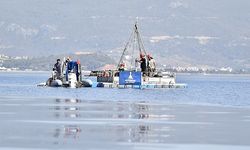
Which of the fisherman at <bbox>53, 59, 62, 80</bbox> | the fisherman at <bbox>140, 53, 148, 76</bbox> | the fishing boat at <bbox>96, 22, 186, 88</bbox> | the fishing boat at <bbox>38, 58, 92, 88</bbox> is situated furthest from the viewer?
the fisherman at <bbox>140, 53, 148, 76</bbox>

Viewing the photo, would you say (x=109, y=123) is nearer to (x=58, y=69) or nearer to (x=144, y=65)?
(x=58, y=69)

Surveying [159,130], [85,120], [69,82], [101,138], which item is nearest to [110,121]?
[85,120]

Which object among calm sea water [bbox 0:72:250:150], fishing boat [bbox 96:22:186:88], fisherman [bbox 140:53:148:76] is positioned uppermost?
fisherman [bbox 140:53:148:76]

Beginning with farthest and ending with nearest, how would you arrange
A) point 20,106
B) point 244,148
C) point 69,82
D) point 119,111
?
point 69,82 → point 20,106 → point 119,111 → point 244,148

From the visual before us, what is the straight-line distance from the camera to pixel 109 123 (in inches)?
1793

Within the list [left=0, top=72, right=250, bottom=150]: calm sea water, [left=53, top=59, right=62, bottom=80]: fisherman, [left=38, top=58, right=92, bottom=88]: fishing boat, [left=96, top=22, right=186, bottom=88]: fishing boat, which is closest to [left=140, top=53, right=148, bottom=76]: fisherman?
[left=96, top=22, right=186, bottom=88]: fishing boat

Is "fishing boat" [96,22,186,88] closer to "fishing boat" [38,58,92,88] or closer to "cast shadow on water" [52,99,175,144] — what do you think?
"fishing boat" [38,58,92,88]

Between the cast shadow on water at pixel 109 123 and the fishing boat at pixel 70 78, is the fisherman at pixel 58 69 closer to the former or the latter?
the fishing boat at pixel 70 78

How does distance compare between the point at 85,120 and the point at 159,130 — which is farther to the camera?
the point at 85,120

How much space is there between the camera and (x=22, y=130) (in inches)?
1612

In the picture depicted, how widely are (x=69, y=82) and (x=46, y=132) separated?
64.1m

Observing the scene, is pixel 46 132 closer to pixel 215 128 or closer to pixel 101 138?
pixel 101 138

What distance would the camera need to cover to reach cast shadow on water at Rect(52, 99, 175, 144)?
38.7 m

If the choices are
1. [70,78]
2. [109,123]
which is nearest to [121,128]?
[109,123]
